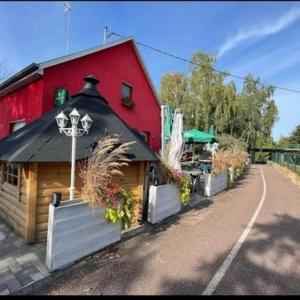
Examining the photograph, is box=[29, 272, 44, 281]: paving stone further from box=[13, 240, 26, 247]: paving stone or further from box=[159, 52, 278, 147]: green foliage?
box=[159, 52, 278, 147]: green foliage

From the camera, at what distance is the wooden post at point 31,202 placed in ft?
17.0

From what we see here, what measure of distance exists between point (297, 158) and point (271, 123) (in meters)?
23.4

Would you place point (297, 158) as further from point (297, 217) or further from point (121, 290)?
point (121, 290)

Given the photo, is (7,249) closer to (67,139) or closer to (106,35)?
(67,139)

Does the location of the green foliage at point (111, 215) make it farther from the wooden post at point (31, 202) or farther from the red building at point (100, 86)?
the red building at point (100, 86)

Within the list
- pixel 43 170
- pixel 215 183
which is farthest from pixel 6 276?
pixel 215 183

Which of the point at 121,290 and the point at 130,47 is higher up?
the point at 130,47

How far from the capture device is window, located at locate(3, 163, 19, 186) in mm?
6121

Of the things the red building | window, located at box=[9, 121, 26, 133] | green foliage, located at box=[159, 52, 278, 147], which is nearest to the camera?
the red building

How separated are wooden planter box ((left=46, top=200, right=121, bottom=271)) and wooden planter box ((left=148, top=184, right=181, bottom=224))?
174cm

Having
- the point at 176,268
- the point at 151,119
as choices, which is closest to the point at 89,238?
the point at 176,268

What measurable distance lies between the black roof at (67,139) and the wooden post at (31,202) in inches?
12.8

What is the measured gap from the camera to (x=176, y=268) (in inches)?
177

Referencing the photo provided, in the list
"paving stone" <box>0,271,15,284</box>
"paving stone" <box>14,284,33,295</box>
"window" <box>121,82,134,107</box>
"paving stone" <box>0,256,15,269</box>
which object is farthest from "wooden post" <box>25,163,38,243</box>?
"window" <box>121,82,134,107</box>
